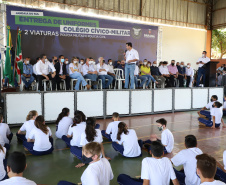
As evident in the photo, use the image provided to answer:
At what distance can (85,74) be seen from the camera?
9.81 meters

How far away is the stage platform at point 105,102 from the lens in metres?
7.26

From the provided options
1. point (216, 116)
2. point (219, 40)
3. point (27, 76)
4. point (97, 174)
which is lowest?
point (216, 116)

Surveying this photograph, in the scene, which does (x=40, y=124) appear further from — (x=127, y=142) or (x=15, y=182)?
(x=15, y=182)

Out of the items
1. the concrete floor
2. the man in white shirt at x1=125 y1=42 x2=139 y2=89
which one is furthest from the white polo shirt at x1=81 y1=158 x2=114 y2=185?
the man in white shirt at x1=125 y1=42 x2=139 y2=89

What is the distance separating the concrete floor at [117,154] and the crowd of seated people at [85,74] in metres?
2.08

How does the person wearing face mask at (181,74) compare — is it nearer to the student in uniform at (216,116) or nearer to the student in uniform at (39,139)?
the student in uniform at (216,116)

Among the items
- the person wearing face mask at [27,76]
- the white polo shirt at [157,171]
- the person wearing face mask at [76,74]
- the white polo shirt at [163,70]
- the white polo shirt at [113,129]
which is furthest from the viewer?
the white polo shirt at [163,70]

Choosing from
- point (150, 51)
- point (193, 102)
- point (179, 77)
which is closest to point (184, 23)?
point (150, 51)

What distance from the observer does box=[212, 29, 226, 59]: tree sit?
19163 millimetres

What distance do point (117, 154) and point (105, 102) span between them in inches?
147

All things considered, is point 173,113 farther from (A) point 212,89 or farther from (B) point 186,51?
(B) point 186,51

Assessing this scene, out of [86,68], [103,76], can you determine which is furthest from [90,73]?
[103,76]

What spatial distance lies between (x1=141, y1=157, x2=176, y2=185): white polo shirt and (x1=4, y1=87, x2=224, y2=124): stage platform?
5.63 meters

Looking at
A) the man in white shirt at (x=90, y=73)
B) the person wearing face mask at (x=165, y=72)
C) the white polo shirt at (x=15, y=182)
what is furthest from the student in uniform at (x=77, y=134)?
the person wearing face mask at (x=165, y=72)
